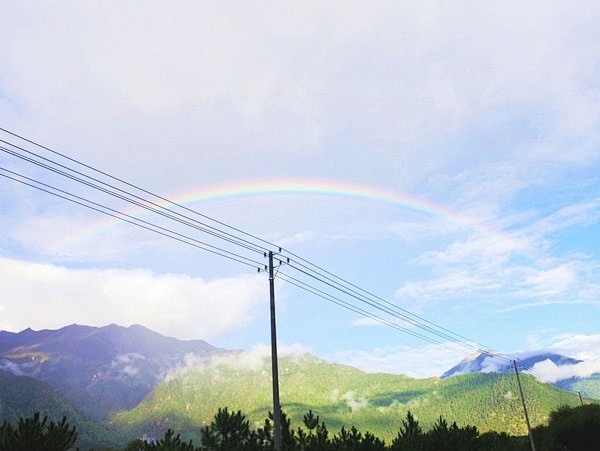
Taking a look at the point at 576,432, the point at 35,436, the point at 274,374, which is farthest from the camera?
the point at 576,432

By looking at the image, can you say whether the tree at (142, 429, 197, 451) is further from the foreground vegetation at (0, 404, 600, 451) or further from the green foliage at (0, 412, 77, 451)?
the green foliage at (0, 412, 77, 451)

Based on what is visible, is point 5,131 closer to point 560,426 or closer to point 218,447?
point 218,447

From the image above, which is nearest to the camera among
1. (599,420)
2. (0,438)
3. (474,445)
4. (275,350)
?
(0,438)

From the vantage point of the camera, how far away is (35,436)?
15.6 meters

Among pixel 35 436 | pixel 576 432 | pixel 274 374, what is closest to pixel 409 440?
pixel 274 374

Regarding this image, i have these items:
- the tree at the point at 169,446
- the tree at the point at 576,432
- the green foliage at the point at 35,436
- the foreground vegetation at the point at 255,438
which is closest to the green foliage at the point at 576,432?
the tree at the point at 576,432

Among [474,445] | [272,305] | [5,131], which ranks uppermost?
[5,131]

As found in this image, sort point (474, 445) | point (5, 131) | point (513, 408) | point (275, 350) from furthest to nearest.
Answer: point (513, 408) < point (474, 445) < point (275, 350) < point (5, 131)

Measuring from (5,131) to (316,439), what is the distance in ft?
66.7

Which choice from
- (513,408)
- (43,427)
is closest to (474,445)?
(43,427)

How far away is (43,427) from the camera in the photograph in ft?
52.6

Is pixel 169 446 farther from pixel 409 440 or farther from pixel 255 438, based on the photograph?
pixel 409 440

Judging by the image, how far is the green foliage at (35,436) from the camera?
15320 millimetres

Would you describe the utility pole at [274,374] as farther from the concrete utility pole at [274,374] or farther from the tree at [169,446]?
the tree at [169,446]
